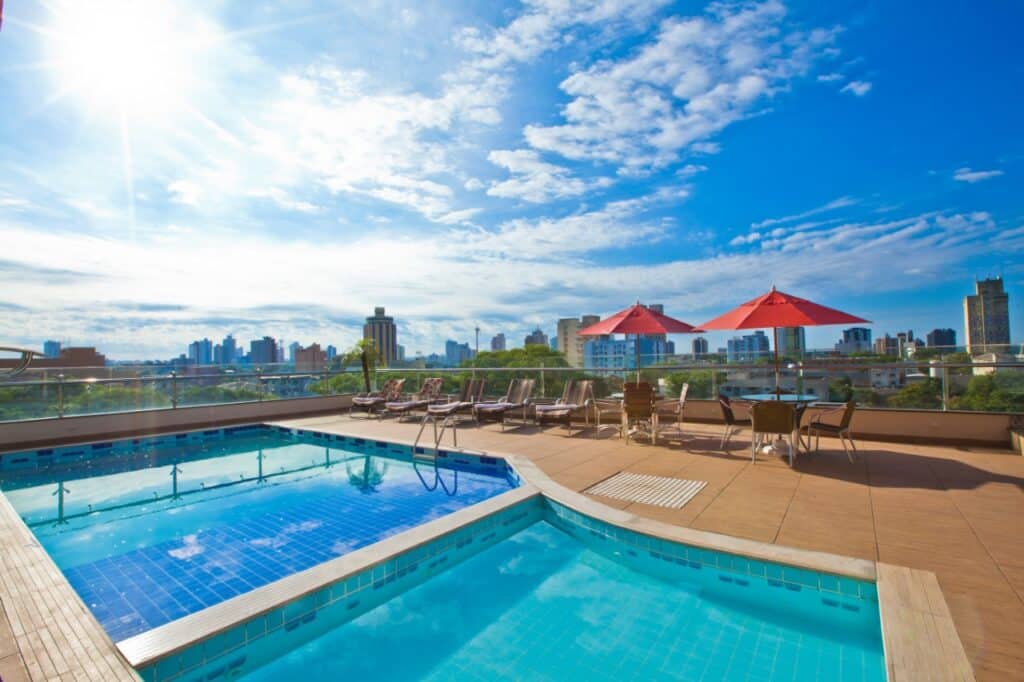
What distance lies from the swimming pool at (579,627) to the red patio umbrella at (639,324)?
411cm

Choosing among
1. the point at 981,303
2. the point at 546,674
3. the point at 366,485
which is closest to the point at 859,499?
the point at 546,674

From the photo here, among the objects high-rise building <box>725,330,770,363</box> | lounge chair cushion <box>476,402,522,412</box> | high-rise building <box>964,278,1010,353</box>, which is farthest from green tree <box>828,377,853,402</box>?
high-rise building <box>964,278,1010,353</box>

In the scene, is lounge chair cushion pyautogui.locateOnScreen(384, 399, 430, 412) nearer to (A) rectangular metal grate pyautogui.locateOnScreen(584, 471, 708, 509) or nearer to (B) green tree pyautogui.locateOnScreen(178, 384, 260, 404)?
(B) green tree pyautogui.locateOnScreen(178, 384, 260, 404)

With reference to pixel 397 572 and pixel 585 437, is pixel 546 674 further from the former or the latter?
pixel 585 437

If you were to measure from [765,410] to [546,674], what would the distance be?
4.29 metres

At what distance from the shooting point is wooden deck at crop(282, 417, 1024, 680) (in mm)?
2627

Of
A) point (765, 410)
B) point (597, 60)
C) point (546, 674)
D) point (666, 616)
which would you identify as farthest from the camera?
point (597, 60)

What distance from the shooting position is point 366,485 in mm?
6242

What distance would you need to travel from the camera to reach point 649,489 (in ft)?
15.8

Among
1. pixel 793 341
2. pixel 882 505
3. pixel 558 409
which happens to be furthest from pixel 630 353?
pixel 882 505

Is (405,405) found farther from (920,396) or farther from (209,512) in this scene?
(920,396)

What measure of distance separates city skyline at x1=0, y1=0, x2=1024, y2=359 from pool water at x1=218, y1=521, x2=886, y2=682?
2.39 meters

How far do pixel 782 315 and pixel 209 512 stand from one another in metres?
7.21

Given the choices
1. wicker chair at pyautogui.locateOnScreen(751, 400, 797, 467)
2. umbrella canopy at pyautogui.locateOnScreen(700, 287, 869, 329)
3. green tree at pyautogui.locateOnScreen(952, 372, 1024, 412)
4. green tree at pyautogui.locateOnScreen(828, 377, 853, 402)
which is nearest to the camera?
wicker chair at pyautogui.locateOnScreen(751, 400, 797, 467)
